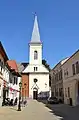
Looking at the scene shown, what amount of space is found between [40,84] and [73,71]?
42.0m

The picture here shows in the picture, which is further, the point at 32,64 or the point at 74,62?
the point at 32,64

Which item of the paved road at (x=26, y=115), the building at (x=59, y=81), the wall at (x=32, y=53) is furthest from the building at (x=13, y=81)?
the wall at (x=32, y=53)

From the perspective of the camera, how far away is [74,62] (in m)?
32.0

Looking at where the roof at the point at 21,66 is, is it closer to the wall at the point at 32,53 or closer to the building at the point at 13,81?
the wall at the point at 32,53

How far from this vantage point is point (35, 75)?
74.9m

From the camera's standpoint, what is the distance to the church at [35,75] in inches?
2864

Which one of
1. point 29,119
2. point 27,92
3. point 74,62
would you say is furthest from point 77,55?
point 27,92

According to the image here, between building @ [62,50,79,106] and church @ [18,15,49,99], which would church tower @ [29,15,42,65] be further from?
building @ [62,50,79,106]

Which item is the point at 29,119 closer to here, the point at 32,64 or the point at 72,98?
the point at 72,98

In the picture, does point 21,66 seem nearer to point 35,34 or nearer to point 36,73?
point 36,73

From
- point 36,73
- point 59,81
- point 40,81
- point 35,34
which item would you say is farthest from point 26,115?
point 35,34

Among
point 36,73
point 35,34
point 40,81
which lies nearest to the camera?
point 40,81

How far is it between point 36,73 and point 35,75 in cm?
75

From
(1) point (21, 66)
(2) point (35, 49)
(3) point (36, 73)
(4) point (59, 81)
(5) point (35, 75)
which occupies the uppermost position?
(2) point (35, 49)
